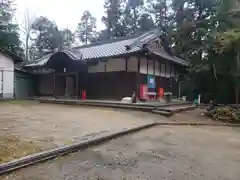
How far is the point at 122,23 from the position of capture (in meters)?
31.8

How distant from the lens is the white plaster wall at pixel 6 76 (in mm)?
16656

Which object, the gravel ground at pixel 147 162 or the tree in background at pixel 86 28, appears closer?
the gravel ground at pixel 147 162

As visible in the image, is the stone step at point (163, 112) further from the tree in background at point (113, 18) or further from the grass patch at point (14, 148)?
the tree in background at point (113, 18)

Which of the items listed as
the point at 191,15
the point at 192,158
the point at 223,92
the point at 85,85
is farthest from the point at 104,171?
the point at 191,15

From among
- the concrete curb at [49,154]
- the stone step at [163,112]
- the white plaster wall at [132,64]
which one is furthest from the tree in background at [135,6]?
the concrete curb at [49,154]

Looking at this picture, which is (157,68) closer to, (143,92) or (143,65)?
(143,65)

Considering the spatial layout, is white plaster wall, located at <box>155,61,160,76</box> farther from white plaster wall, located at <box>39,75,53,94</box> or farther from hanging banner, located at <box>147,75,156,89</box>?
white plaster wall, located at <box>39,75,53,94</box>

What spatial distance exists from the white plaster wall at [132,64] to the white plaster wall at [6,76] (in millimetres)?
8898

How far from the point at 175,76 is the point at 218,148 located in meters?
14.1

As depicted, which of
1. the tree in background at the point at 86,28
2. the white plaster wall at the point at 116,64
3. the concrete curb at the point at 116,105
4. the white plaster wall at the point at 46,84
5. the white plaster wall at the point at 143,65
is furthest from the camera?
the tree in background at the point at 86,28

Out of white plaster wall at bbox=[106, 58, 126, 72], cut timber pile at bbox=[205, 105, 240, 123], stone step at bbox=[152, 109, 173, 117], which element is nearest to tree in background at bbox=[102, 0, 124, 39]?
white plaster wall at bbox=[106, 58, 126, 72]

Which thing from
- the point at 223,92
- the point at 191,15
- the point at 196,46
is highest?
the point at 191,15

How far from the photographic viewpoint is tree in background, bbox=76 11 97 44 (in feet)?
123

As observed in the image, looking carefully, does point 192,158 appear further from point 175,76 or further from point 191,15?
point 191,15
